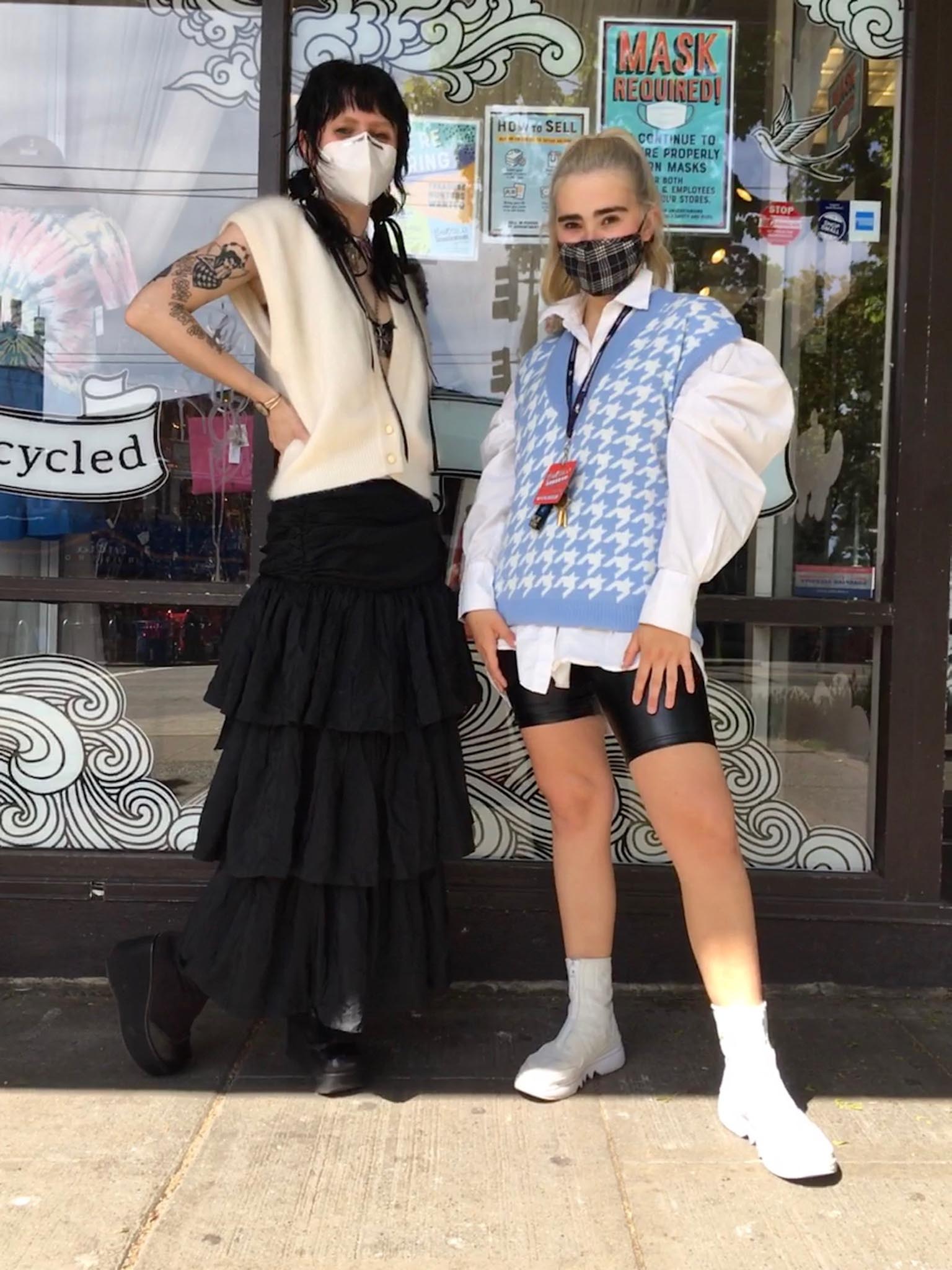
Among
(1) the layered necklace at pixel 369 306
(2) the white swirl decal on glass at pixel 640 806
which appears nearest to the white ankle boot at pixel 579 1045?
(2) the white swirl decal on glass at pixel 640 806

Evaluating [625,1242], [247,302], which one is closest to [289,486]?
[247,302]

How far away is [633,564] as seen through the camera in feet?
7.70

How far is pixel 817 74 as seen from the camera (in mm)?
3400

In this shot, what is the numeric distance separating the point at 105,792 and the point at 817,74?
118 inches

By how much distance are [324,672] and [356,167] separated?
1.11 metres

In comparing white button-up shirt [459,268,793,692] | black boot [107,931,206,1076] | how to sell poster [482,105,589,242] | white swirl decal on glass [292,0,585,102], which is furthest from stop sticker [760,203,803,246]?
black boot [107,931,206,1076]

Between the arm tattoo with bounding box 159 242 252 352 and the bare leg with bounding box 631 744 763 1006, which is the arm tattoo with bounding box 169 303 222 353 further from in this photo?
the bare leg with bounding box 631 744 763 1006

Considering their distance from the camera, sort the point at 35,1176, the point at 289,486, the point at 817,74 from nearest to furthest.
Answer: the point at 35,1176
the point at 289,486
the point at 817,74

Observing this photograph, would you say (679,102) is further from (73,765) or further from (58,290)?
(73,765)

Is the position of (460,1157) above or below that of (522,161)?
below

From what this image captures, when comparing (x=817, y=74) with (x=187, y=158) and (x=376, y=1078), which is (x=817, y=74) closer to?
(x=187, y=158)

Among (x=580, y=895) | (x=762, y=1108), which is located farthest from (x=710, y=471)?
(x=762, y=1108)

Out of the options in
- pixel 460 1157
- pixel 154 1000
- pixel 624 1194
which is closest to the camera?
pixel 624 1194

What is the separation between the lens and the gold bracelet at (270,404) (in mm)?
2494
